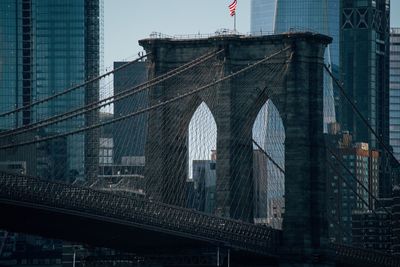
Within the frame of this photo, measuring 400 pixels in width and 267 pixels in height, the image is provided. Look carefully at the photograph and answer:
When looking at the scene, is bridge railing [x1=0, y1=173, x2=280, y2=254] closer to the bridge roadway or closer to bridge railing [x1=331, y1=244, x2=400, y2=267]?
the bridge roadway

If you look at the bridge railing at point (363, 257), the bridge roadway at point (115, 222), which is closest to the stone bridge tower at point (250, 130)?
the bridge roadway at point (115, 222)

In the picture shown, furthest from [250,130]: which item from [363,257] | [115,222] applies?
[115,222]

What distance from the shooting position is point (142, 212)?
13812 centimetres

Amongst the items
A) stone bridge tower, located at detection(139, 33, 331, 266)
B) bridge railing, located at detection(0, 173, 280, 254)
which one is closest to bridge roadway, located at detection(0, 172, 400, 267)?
bridge railing, located at detection(0, 173, 280, 254)

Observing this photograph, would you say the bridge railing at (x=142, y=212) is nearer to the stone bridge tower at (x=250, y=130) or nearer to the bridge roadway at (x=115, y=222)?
the bridge roadway at (x=115, y=222)

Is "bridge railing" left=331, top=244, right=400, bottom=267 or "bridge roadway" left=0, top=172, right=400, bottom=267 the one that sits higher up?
"bridge roadway" left=0, top=172, right=400, bottom=267

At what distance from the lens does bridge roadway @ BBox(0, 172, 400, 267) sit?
434 feet

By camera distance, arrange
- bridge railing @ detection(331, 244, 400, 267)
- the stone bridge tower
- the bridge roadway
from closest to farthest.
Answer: the bridge roadway, the stone bridge tower, bridge railing @ detection(331, 244, 400, 267)

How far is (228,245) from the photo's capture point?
467 ft

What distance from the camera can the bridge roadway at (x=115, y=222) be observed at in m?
132

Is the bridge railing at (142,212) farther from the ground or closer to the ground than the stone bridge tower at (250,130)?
closer to the ground

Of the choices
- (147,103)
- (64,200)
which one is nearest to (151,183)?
(147,103)

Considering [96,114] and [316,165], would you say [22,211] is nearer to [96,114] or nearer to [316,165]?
[316,165]

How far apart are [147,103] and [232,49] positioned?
6.67 metres
